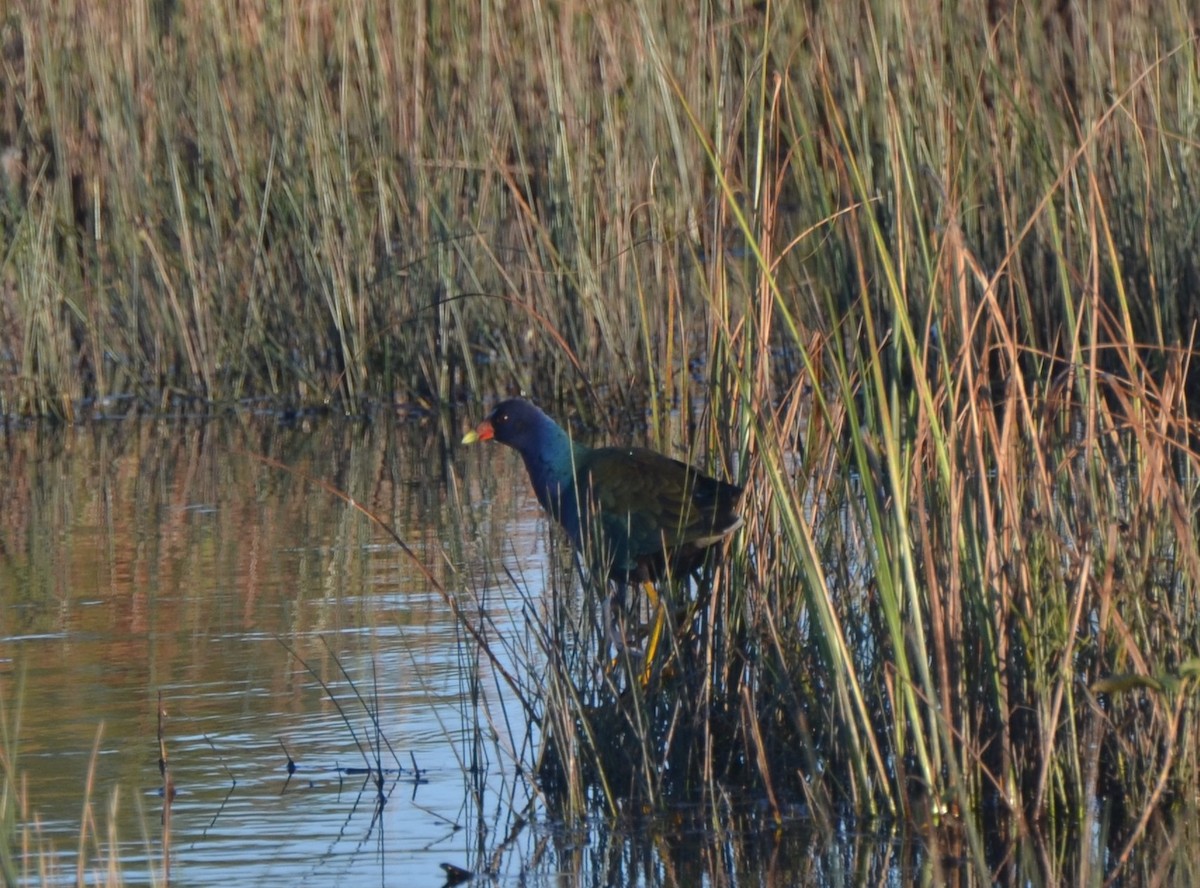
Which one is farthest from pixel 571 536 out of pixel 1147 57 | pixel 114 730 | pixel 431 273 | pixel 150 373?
pixel 150 373

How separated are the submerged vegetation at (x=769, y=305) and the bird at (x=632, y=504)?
0.26 feet

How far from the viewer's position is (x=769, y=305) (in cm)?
330

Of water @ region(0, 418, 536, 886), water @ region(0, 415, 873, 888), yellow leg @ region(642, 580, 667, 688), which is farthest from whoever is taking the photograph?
yellow leg @ region(642, 580, 667, 688)

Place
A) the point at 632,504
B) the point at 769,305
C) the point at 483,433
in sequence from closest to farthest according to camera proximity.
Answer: the point at 769,305 < the point at 632,504 < the point at 483,433

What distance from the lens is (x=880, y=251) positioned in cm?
277

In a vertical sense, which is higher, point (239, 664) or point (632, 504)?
point (632, 504)

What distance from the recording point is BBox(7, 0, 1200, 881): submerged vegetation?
9.81 feet

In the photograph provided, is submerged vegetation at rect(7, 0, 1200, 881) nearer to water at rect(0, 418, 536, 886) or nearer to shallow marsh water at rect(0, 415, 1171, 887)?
shallow marsh water at rect(0, 415, 1171, 887)

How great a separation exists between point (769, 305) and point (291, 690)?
1.39 m

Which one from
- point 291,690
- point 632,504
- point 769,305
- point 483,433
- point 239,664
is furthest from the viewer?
point 483,433

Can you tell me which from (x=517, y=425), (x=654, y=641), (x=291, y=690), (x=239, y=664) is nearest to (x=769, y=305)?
(x=654, y=641)

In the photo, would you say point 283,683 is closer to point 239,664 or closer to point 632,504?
point 239,664

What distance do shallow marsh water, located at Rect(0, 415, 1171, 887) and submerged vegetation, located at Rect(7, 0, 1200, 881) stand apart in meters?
0.14

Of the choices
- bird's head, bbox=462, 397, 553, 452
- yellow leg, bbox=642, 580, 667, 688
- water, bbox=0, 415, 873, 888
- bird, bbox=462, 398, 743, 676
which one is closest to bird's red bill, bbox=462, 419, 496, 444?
bird's head, bbox=462, 397, 553, 452
